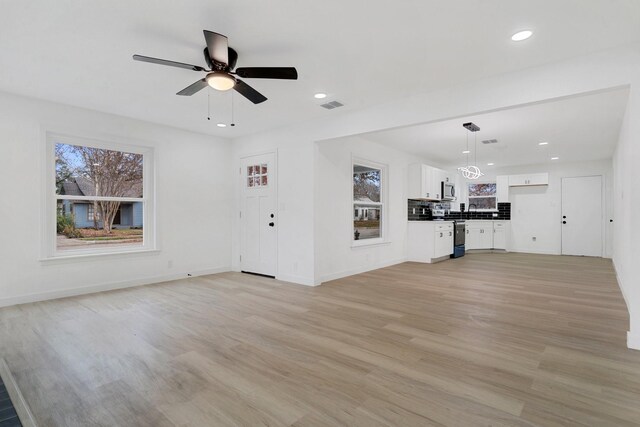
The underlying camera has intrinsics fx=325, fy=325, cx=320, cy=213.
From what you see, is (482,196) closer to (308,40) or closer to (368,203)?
(368,203)

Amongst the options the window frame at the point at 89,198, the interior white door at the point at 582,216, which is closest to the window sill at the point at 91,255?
the window frame at the point at 89,198

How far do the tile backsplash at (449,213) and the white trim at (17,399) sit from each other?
6.90 metres

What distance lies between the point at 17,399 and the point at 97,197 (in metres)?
3.37

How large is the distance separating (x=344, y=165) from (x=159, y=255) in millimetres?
3389

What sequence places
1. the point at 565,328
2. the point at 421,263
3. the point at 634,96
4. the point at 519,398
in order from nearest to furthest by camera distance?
the point at 519,398 < the point at 634,96 < the point at 565,328 < the point at 421,263

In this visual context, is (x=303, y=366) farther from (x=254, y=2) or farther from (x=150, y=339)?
(x=254, y=2)

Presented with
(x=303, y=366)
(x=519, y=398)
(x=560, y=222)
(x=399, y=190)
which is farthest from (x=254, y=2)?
(x=560, y=222)

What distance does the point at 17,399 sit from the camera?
194 cm

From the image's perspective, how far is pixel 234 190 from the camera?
6.22 meters

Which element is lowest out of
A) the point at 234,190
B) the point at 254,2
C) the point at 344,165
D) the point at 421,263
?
the point at 421,263

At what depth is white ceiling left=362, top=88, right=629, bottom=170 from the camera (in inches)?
169

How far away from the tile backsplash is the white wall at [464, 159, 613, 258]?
23 cm

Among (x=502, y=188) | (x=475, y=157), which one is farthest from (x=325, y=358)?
(x=502, y=188)

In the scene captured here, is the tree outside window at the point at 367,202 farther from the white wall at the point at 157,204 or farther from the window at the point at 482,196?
the window at the point at 482,196
